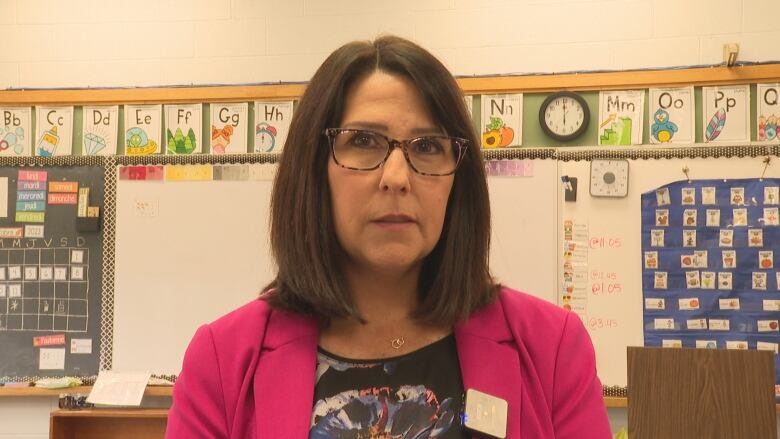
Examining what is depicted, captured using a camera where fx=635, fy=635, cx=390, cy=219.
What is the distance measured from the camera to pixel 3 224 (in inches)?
113

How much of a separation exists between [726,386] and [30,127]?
2991 mm

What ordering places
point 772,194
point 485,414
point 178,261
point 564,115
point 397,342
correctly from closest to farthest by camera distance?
point 485,414
point 397,342
point 772,194
point 564,115
point 178,261

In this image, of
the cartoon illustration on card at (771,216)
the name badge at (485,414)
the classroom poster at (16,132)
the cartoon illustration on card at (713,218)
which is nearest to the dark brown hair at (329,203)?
the name badge at (485,414)

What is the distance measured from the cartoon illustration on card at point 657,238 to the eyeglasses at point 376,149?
1.94 m

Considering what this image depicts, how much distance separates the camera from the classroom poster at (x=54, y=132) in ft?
9.45

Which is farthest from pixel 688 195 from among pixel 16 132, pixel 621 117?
pixel 16 132

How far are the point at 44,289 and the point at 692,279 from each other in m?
2.80

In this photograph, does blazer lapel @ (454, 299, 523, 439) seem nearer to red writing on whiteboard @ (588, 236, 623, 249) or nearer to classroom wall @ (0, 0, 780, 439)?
red writing on whiteboard @ (588, 236, 623, 249)

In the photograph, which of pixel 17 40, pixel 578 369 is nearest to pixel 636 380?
pixel 578 369

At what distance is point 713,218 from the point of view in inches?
102

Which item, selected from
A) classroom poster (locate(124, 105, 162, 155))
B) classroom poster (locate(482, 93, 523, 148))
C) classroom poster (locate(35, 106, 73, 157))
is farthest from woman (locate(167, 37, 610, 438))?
classroom poster (locate(35, 106, 73, 157))

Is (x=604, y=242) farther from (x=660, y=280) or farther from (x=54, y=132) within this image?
(x=54, y=132)

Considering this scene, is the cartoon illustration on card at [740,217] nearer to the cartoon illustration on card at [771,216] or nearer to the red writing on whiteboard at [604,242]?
the cartoon illustration on card at [771,216]

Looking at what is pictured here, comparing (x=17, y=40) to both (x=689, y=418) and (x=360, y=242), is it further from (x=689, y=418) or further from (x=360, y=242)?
(x=689, y=418)
